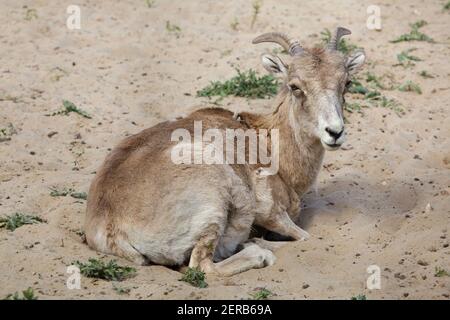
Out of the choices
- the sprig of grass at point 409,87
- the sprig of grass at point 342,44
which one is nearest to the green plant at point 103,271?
the sprig of grass at point 409,87

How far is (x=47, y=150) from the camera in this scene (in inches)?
419

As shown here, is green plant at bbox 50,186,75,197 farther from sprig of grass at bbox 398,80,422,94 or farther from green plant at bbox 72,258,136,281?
sprig of grass at bbox 398,80,422,94

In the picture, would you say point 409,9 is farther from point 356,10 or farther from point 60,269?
point 60,269

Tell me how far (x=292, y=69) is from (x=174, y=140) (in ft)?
5.26

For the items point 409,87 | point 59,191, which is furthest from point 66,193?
point 409,87

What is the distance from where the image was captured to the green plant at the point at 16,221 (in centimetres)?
841

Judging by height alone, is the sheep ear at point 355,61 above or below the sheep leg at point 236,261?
above

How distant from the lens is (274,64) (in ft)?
30.8

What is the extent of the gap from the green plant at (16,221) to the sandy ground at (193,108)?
12 centimetres

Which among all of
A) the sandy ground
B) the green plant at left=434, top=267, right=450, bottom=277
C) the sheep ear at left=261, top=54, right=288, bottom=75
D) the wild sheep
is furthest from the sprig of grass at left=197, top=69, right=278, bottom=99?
the green plant at left=434, top=267, right=450, bottom=277

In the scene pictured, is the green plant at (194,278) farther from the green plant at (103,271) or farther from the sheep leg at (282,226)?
the sheep leg at (282,226)

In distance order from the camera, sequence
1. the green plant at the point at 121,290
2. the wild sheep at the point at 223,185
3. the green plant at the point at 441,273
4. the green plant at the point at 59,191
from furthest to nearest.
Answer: the green plant at the point at 59,191, the wild sheep at the point at 223,185, the green plant at the point at 441,273, the green plant at the point at 121,290

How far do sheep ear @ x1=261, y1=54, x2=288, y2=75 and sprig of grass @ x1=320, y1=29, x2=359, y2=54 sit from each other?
11.9ft

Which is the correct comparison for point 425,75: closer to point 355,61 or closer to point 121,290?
point 355,61
